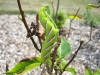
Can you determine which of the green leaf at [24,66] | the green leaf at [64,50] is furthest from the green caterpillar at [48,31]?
the green leaf at [64,50]

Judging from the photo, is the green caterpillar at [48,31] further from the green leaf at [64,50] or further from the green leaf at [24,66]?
the green leaf at [64,50]

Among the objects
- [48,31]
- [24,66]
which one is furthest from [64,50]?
[48,31]

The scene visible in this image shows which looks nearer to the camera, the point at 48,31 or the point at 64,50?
the point at 48,31

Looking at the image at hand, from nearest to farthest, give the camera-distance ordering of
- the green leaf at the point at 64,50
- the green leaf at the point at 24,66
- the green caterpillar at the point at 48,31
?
the green caterpillar at the point at 48,31, the green leaf at the point at 24,66, the green leaf at the point at 64,50

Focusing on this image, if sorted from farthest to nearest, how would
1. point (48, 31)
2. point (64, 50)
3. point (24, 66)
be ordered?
point (64, 50)
point (24, 66)
point (48, 31)

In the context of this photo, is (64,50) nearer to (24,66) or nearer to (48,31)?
(24,66)

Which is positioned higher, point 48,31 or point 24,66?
point 48,31

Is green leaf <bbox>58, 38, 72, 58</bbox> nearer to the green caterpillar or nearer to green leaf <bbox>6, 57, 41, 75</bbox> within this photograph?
green leaf <bbox>6, 57, 41, 75</bbox>

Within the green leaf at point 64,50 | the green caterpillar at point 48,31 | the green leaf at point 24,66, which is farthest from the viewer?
the green leaf at point 64,50

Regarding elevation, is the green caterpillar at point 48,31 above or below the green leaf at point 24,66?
above

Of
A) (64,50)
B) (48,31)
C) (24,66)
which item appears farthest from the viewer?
(64,50)

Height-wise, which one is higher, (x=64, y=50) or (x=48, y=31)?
(x=48, y=31)

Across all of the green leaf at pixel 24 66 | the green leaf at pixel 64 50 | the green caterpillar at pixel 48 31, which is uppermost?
the green caterpillar at pixel 48 31

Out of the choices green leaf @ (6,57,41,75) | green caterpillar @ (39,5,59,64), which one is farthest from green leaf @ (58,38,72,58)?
green caterpillar @ (39,5,59,64)
